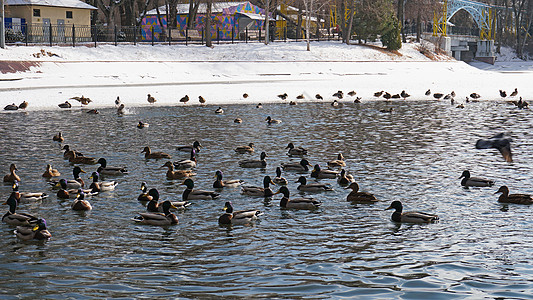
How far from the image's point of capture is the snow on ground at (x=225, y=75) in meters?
42.1

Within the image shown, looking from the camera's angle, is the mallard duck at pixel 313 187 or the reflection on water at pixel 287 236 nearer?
the reflection on water at pixel 287 236

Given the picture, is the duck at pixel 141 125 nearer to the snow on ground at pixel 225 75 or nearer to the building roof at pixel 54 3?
the snow on ground at pixel 225 75

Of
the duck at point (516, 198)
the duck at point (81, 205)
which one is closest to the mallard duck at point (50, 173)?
the duck at point (81, 205)

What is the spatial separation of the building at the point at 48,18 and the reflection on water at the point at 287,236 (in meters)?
37.6

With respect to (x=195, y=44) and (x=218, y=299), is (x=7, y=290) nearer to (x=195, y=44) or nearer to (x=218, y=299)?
(x=218, y=299)

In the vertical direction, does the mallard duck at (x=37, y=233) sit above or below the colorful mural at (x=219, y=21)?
below

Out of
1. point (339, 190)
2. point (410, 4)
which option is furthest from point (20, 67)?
Result: point (410, 4)

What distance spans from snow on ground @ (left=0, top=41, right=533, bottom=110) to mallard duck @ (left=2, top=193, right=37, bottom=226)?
2303 cm

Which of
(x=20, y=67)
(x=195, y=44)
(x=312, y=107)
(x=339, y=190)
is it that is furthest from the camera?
(x=195, y=44)

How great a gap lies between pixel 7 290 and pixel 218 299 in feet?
10.1

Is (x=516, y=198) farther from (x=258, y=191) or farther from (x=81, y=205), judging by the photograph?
(x=81, y=205)

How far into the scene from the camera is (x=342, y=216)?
1453 cm

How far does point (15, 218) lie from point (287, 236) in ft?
17.3

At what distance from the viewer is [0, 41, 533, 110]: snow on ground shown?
42062mm
